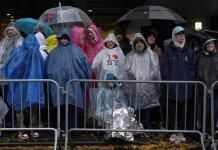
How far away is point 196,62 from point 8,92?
3.20 meters

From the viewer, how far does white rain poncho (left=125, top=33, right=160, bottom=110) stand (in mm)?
8922

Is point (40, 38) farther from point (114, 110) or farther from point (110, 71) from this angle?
point (114, 110)

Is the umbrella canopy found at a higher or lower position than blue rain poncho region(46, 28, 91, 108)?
higher

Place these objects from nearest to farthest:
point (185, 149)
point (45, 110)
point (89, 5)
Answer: point (185, 149) < point (45, 110) < point (89, 5)

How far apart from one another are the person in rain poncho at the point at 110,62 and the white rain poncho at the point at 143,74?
123mm

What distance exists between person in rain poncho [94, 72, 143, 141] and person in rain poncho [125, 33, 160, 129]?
233 millimetres

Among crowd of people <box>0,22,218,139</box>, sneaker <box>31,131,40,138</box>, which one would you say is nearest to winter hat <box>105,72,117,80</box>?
crowd of people <box>0,22,218,139</box>

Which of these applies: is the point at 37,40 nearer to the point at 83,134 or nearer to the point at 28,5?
the point at 83,134

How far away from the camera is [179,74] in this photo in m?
9.01

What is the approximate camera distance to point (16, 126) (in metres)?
9.02

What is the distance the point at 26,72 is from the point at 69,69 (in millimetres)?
716

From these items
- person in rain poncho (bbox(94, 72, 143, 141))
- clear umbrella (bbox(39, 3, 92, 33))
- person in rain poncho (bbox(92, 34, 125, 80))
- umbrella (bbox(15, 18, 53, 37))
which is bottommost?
person in rain poncho (bbox(94, 72, 143, 141))

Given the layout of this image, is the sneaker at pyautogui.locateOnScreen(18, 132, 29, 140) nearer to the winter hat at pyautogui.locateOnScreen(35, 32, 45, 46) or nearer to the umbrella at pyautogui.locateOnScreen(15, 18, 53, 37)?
the winter hat at pyautogui.locateOnScreen(35, 32, 45, 46)

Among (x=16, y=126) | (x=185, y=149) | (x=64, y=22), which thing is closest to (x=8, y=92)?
(x=16, y=126)
